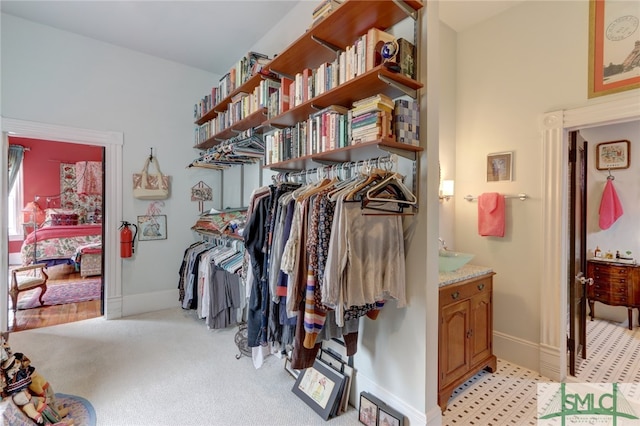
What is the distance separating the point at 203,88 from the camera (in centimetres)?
399

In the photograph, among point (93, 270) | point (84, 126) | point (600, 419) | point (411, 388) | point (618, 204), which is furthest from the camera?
point (93, 270)

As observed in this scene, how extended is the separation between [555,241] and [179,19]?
382 cm

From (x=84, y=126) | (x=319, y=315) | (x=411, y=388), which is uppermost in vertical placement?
(x=84, y=126)

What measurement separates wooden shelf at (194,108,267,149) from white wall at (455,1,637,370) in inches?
77.1

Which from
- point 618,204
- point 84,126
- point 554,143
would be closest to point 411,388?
point 554,143

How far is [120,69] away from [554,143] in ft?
14.5

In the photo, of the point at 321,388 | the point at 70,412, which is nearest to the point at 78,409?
the point at 70,412

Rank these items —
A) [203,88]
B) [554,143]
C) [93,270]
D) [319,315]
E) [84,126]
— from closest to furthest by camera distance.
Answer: [319,315], [554,143], [84,126], [203,88], [93,270]

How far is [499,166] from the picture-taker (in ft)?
8.96

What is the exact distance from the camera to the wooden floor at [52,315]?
3.33 meters

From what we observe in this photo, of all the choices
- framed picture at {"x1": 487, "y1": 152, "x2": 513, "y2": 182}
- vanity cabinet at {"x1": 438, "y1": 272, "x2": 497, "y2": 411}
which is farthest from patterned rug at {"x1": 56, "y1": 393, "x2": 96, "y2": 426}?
framed picture at {"x1": 487, "y1": 152, "x2": 513, "y2": 182}

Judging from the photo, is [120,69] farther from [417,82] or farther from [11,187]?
[11,187]

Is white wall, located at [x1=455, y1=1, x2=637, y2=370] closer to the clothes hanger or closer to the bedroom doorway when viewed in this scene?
the clothes hanger

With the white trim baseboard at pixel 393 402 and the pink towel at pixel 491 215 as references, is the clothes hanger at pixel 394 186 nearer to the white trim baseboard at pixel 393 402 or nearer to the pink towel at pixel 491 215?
the white trim baseboard at pixel 393 402
